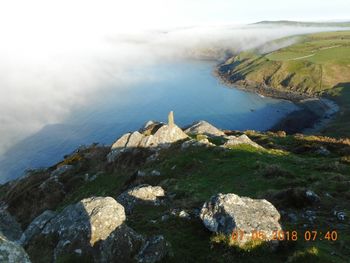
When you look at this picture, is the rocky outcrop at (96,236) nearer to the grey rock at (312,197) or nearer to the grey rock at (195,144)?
the grey rock at (312,197)

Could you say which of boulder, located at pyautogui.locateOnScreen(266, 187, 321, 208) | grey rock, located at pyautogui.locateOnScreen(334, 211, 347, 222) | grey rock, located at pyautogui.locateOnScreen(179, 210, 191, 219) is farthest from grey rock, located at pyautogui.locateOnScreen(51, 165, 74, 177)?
grey rock, located at pyautogui.locateOnScreen(334, 211, 347, 222)

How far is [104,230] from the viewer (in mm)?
19812

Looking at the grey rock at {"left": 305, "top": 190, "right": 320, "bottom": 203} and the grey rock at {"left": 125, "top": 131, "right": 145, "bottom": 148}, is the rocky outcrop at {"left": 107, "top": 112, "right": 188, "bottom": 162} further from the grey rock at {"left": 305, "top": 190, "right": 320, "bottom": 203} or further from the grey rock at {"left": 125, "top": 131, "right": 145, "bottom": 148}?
the grey rock at {"left": 305, "top": 190, "right": 320, "bottom": 203}

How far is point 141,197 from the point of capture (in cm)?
2897

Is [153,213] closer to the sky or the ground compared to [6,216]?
closer to the sky

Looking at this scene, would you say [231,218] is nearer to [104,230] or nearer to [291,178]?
[104,230]

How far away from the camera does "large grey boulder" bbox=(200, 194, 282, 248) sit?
58.5 ft

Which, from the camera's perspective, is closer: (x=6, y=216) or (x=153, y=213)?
(x=153, y=213)

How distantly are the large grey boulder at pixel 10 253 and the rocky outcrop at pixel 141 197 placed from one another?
13329mm

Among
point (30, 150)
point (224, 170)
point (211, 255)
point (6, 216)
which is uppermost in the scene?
point (211, 255)

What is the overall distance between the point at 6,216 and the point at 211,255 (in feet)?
138

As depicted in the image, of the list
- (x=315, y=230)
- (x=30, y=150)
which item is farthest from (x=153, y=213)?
(x=30, y=150)

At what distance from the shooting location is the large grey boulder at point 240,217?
17.8 meters
